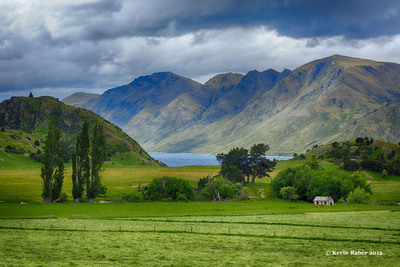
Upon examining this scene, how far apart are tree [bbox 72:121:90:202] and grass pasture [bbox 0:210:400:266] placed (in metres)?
57.4

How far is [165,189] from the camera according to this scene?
136 m

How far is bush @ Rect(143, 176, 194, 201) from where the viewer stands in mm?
136250

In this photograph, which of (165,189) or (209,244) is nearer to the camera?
(209,244)

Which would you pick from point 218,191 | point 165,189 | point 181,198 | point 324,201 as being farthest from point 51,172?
point 324,201

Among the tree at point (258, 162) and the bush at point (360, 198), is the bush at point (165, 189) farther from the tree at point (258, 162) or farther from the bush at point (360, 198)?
the bush at point (360, 198)

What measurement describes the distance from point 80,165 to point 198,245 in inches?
3649

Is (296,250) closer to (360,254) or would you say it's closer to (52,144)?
(360,254)

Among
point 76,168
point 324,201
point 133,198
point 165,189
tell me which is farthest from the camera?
point 165,189

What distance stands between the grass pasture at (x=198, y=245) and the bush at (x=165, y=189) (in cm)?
6783

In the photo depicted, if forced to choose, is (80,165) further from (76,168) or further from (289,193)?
(289,193)

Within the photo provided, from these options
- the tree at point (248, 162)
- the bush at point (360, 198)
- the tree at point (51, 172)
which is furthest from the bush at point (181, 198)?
the bush at point (360, 198)

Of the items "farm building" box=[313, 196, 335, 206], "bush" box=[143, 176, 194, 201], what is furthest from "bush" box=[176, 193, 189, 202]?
"farm building" box=[313, 196, 335, 206]

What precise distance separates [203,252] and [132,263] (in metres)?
9.26

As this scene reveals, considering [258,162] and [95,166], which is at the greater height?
[258,162]
